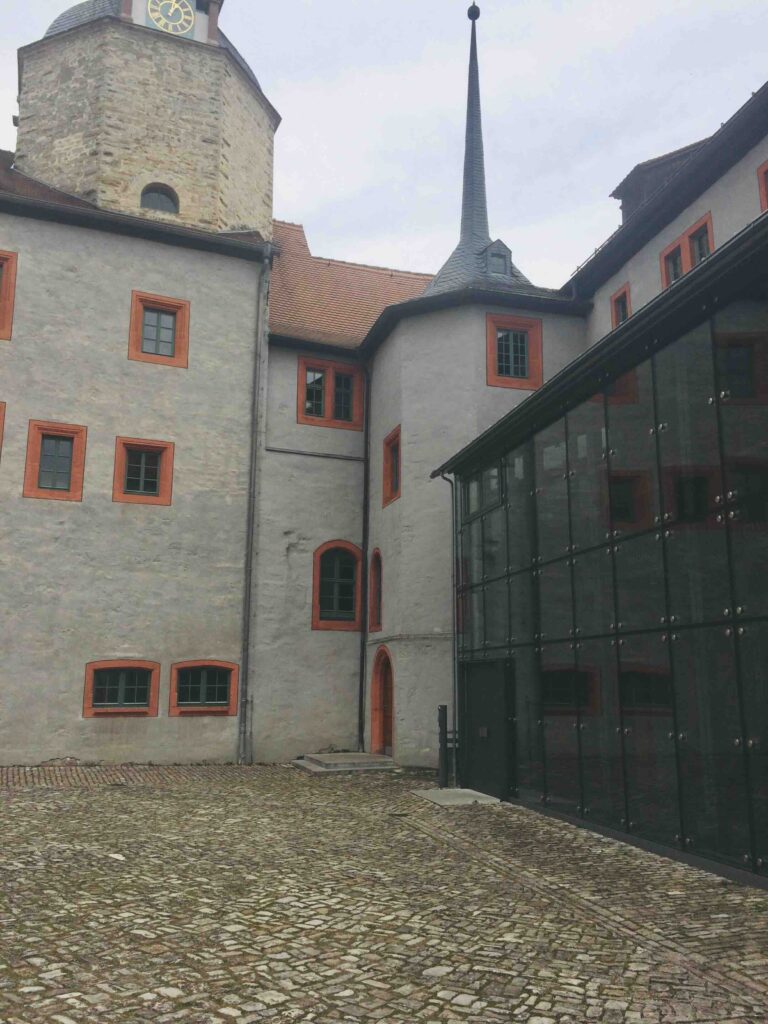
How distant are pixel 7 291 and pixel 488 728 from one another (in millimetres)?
13166

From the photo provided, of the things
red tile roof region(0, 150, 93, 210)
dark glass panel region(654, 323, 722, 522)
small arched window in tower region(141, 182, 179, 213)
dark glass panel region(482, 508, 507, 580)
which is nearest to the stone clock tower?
small arched window in tower region(141, 182, 179, 213)

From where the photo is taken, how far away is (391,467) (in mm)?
19469

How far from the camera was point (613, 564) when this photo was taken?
400 inches

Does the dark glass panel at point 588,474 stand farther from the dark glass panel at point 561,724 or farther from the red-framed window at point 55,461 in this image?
the red-framed window at point 55,461

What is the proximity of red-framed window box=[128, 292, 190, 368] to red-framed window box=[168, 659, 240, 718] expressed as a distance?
→ 6.69 m

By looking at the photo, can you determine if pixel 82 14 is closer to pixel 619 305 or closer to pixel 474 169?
pixel 474 169

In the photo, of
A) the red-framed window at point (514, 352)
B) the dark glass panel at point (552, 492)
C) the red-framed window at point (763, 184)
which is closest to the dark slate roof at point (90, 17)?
the red-framed window at point (514, 352)

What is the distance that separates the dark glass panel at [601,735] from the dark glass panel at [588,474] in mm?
1390

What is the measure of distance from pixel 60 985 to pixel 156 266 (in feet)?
54.9

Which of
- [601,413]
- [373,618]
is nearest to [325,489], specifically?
[373,618]

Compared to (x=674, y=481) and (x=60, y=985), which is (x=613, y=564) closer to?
(x=674, y=481)

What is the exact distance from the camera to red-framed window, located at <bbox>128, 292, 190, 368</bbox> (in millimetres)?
18891

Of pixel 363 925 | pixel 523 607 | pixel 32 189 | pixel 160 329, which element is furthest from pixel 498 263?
pixel 363 925

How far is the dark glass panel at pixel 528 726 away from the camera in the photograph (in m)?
11.8
